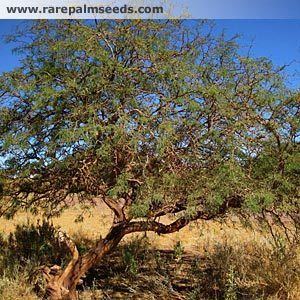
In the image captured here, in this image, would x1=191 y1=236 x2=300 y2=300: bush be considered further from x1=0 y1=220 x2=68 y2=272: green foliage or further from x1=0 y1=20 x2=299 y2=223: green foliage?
x1=0 y1=220 x2=68 y2=272: green foliage

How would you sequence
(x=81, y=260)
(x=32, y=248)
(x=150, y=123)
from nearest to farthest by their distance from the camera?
(x=150, y=123)
(x=81, y=260)
(x=32, y=248)

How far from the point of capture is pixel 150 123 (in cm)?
684

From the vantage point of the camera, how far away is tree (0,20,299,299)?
6.59 metres

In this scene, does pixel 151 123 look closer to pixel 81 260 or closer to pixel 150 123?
pixel 150 123

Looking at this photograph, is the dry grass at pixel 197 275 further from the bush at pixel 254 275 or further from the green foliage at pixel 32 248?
the green foliage at pixel 32 248

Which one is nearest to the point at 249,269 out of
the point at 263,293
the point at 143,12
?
the point at 263,293

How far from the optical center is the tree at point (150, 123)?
Result: 6.59 meters

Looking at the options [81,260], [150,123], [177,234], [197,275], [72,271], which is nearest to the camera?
[150,123]

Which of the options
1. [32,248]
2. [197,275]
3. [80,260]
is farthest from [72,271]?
[32,248]

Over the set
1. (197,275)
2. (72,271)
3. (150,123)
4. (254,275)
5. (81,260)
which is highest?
(150,123)

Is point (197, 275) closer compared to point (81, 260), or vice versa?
point (81, 260)

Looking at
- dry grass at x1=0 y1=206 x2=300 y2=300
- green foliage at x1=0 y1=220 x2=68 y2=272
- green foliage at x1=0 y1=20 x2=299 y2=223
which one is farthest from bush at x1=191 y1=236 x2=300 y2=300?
green foliage at x1=0 y1=220 x2=68 y2=272

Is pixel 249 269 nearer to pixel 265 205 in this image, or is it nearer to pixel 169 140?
pixel 265 205

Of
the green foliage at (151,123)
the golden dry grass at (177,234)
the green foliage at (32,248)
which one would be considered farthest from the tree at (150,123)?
the golden dry grass at (177,234)
